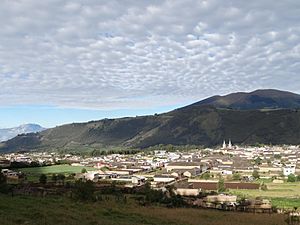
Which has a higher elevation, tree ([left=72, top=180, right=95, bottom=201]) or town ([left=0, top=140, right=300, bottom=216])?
tree ([left=72, top=180, right=95, bottom=201])

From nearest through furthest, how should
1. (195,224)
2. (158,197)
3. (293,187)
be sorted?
(195,224), (158,197), (293,187)

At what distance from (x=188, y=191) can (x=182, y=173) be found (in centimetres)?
3217

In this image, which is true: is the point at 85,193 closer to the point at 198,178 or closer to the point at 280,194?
the point at 280,194

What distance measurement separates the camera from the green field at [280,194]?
48.0 meters

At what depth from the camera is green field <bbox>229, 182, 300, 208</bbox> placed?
47969 millimetres

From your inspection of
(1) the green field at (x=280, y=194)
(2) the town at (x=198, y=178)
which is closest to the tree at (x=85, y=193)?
(2) the town at (x=198, y=178)

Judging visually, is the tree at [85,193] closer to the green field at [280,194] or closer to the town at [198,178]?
the town at [198,178]

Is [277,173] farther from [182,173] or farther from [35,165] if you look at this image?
[35,165]

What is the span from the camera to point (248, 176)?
8200cm

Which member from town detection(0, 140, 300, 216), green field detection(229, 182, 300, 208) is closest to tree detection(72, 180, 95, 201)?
town detection(0, 140, 300, 216)

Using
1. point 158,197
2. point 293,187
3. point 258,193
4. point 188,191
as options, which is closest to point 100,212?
point 158,197

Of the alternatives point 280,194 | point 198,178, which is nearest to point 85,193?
point 280,194

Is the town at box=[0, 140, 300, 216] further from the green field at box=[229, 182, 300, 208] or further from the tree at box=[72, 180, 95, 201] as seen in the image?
the tree at box=[72, 180, 95, 201]

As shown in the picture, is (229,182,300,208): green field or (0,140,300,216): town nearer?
(0,140,300,216): town
